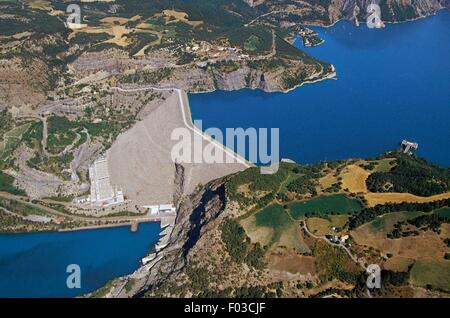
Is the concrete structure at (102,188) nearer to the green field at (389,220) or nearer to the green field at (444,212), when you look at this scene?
the green field at (389,220)

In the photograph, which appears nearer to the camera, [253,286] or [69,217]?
[253,286]

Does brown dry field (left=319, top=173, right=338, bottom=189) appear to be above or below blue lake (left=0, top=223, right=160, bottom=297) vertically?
above

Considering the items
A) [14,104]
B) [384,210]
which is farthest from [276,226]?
[14,104]

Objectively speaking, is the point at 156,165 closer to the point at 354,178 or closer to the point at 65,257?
the point at 65,257

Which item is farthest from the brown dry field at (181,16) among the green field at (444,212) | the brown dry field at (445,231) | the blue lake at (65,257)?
the brown dry field at (445,231)

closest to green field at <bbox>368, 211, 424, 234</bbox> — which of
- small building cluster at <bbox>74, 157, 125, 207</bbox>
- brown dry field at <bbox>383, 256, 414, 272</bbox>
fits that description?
brown dry field at <bbox>383, 256, 414, 272</bbox>

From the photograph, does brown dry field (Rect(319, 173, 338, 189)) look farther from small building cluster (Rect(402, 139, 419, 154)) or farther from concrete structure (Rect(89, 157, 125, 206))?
concrete structure (Rect(89, 157, 125, 206))

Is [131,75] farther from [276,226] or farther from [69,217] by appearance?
[276,226]
